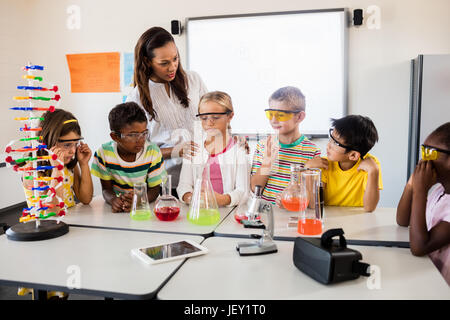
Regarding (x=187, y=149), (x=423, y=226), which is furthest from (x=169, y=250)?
(x=187, y=149)

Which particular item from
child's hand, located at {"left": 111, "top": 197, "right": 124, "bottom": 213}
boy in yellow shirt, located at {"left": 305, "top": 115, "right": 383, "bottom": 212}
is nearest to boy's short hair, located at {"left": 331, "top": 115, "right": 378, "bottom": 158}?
boy in yellow shirt, located at {"left": 305, "top": 115, "right": 383, "bottom": 212}

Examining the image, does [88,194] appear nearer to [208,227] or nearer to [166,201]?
[166,201]

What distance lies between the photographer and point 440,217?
4.71 feet

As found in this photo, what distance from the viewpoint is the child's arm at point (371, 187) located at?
5.63ft

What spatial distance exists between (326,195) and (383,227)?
419 millimetres

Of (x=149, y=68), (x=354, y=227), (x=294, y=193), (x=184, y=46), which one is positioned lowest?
(x=354, y=227)

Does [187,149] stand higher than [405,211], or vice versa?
[187,149]

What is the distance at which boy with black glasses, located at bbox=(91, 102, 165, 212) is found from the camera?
1873mm

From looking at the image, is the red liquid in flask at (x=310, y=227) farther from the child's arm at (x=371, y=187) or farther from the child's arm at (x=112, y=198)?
the child's arm at (x=112, y=198)

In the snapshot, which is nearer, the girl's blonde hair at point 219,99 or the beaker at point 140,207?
the beaker at point 140,207

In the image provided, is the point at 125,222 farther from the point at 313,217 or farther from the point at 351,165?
the point at 351,165

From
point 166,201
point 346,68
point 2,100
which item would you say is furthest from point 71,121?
point 2,100

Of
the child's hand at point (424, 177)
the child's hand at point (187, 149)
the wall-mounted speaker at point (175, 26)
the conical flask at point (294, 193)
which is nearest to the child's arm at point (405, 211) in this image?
the child's hand at point (424, 177)

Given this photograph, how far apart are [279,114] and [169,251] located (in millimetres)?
968
